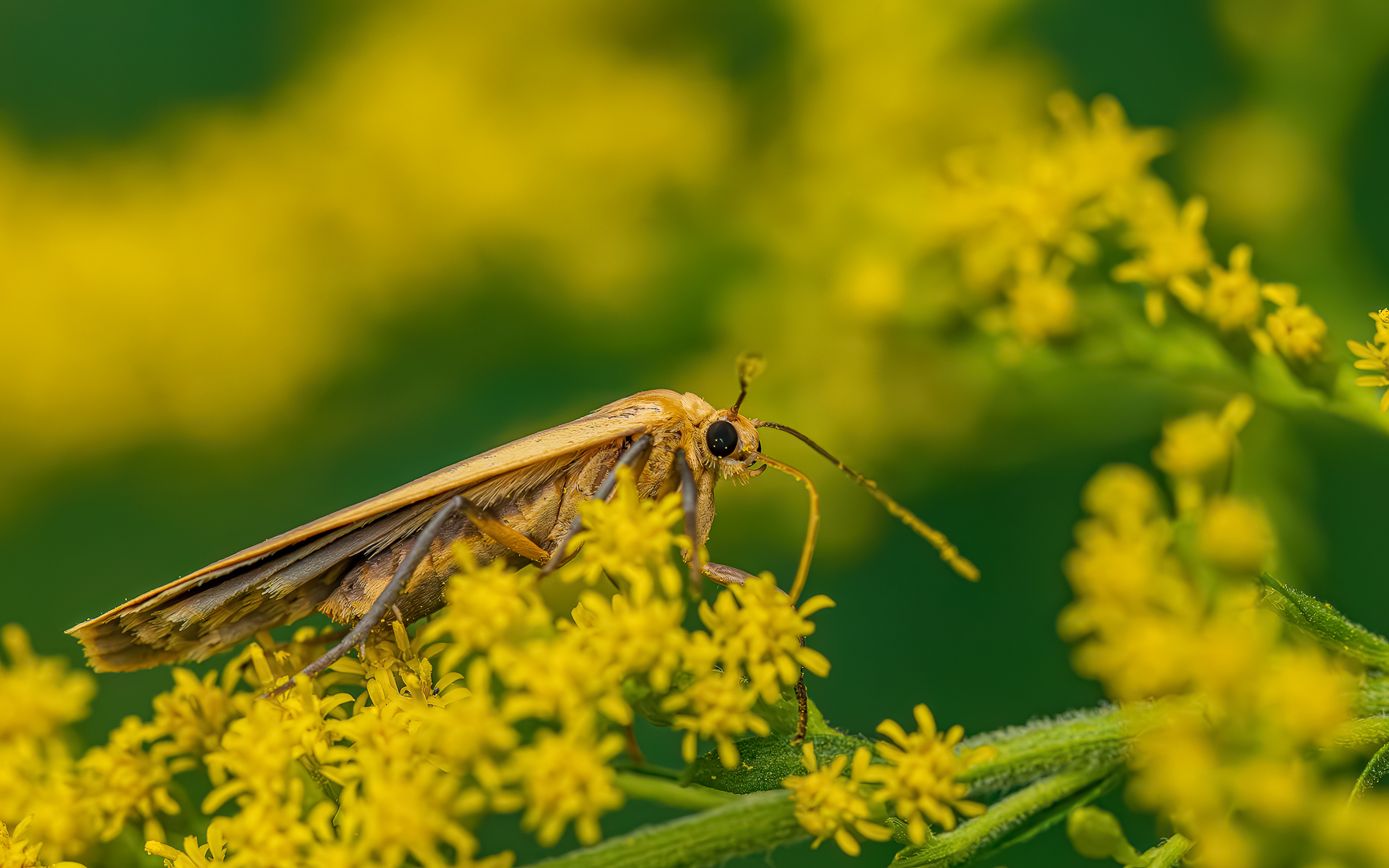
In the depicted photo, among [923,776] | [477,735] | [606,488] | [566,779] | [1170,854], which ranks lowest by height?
[1170,854]

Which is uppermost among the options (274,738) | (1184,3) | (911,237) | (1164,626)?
(1184,3)

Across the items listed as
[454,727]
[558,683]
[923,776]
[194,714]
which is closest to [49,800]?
[194,714]

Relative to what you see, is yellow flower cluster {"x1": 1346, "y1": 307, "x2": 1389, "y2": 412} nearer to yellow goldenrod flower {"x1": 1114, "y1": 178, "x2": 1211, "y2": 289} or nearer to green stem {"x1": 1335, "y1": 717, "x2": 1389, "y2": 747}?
yellow goldenrod flower {"x1": 1114, "y1": 178, "x2": 1211, "y2": 289}

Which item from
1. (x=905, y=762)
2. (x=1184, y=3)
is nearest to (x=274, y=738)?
(x=905, y=762)

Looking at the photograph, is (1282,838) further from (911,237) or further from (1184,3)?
(1184,3)

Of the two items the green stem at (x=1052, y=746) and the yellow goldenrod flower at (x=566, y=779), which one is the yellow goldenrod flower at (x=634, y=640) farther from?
the green stem at (x=1052, y=746)

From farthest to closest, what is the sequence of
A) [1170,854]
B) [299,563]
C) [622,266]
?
[622,266] → [299,563] → [1170,854]

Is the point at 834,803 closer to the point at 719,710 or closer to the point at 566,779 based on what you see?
the point at 719,710
